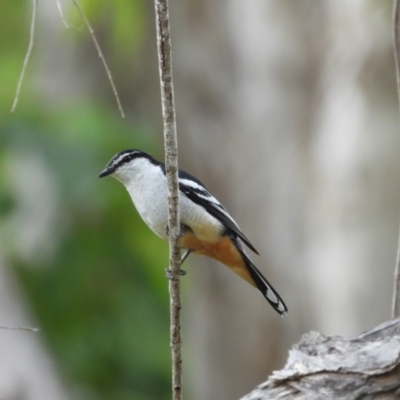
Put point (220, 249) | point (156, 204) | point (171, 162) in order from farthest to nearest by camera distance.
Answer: point (220, 249)
point (156, 204)
point (171, 162)

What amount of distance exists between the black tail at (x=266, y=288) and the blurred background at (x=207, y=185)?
2881 millimetres

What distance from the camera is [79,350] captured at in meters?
10.0

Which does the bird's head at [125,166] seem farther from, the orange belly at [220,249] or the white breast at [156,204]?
the orange belly at [220,249]

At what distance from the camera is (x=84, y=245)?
32.3 ft

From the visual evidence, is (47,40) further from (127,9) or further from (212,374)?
(212,374)

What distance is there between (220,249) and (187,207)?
41 cm

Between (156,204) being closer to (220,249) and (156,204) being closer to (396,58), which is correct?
(220,249)

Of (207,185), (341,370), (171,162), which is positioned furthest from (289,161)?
(171,162)

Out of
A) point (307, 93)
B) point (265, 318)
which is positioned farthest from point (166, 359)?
point (307, 93)

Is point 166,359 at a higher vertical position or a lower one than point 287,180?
lower

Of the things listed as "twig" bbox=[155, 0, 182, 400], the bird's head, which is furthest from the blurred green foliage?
"twig" bbox=[155, 0, 182, 400]

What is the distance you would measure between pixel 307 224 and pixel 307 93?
1.55m

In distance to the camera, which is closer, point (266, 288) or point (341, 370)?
point (341, 370)

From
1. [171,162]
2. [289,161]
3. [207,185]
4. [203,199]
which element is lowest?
[171,162]
